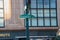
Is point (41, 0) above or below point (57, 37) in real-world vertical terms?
above

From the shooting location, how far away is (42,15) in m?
22.3

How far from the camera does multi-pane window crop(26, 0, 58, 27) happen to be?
Answer: 22266mm

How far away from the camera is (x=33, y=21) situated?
22297 millimetres

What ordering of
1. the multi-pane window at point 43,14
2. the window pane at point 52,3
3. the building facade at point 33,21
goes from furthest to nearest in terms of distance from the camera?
the window pane at point 52,3
the multi-pane window at point 43,14
the building facade at point 33,21

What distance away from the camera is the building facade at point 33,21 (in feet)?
71.0

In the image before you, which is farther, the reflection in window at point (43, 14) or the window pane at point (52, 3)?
the window pane at point (52, 3)

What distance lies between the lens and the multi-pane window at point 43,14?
73.0 feet

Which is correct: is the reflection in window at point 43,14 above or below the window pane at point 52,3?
below

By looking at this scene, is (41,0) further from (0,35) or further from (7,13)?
(0,35)

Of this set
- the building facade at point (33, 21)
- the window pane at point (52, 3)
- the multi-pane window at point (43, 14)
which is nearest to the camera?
the building facade at point (33, 21)

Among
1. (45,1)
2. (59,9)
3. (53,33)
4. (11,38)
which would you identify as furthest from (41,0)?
(11,38)

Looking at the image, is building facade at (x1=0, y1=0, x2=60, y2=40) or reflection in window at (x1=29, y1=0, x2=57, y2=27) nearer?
building facade at (x1=0, y1=0, x2=60, y2=40)

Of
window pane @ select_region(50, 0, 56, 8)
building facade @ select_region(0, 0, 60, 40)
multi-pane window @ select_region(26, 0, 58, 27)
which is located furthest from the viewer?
→ window pane @ select_region(50, 0, 56, 8)

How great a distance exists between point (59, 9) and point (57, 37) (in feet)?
9.65
